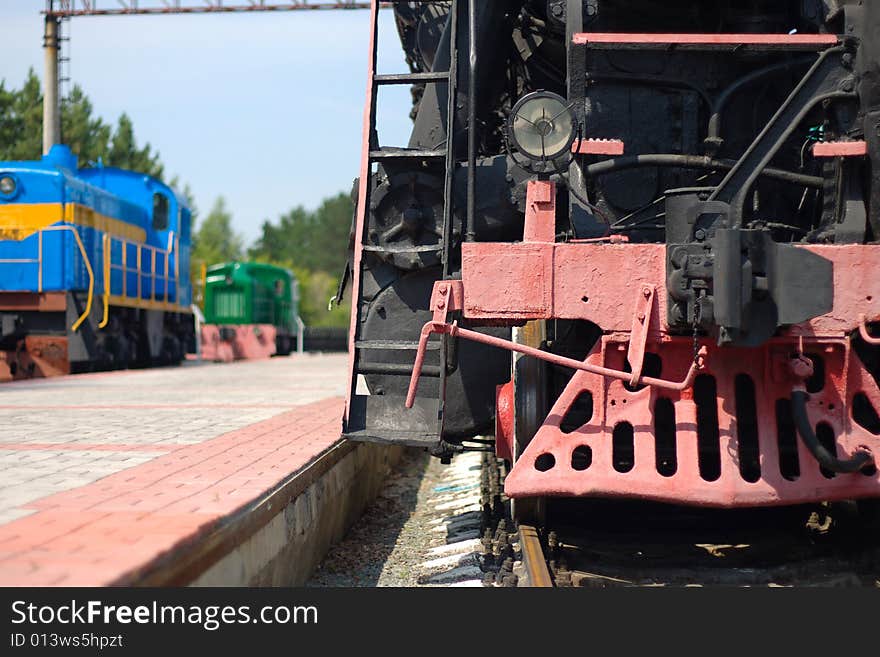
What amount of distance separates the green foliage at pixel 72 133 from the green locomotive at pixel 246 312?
516 centimetres

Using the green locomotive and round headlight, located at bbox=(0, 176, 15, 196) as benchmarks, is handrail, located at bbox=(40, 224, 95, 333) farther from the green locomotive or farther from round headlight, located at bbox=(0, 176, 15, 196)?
the green locomotive

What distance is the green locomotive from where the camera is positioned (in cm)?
2691

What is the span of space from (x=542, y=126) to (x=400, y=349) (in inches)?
55.3

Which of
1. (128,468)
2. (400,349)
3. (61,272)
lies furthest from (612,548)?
(61,272)

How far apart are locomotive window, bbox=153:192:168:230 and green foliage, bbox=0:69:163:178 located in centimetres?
865

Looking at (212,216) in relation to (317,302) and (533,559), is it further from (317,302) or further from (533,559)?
(533,559)

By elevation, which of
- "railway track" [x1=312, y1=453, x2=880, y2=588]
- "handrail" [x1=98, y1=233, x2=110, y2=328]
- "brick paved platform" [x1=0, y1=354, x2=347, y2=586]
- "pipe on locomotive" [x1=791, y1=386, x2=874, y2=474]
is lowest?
"railway track" [x1=312, y1=453, x2=880, y2=588]

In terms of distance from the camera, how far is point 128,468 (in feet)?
15.9

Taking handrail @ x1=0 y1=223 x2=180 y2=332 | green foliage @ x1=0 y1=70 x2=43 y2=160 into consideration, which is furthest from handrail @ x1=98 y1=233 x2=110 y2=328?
green foliage @ x1=0 y1=70 x2=43 y2=160

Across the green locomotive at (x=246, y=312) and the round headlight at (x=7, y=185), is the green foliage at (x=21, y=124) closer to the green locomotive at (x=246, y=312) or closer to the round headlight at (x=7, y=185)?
the green locomotive at (x=246, y=312)

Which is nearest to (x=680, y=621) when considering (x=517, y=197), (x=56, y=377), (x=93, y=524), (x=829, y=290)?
(x=829, y=290)

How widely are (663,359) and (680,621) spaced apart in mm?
1305

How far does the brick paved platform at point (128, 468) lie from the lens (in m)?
2.93

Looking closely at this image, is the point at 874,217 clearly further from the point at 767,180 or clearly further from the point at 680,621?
the point at 680,621
